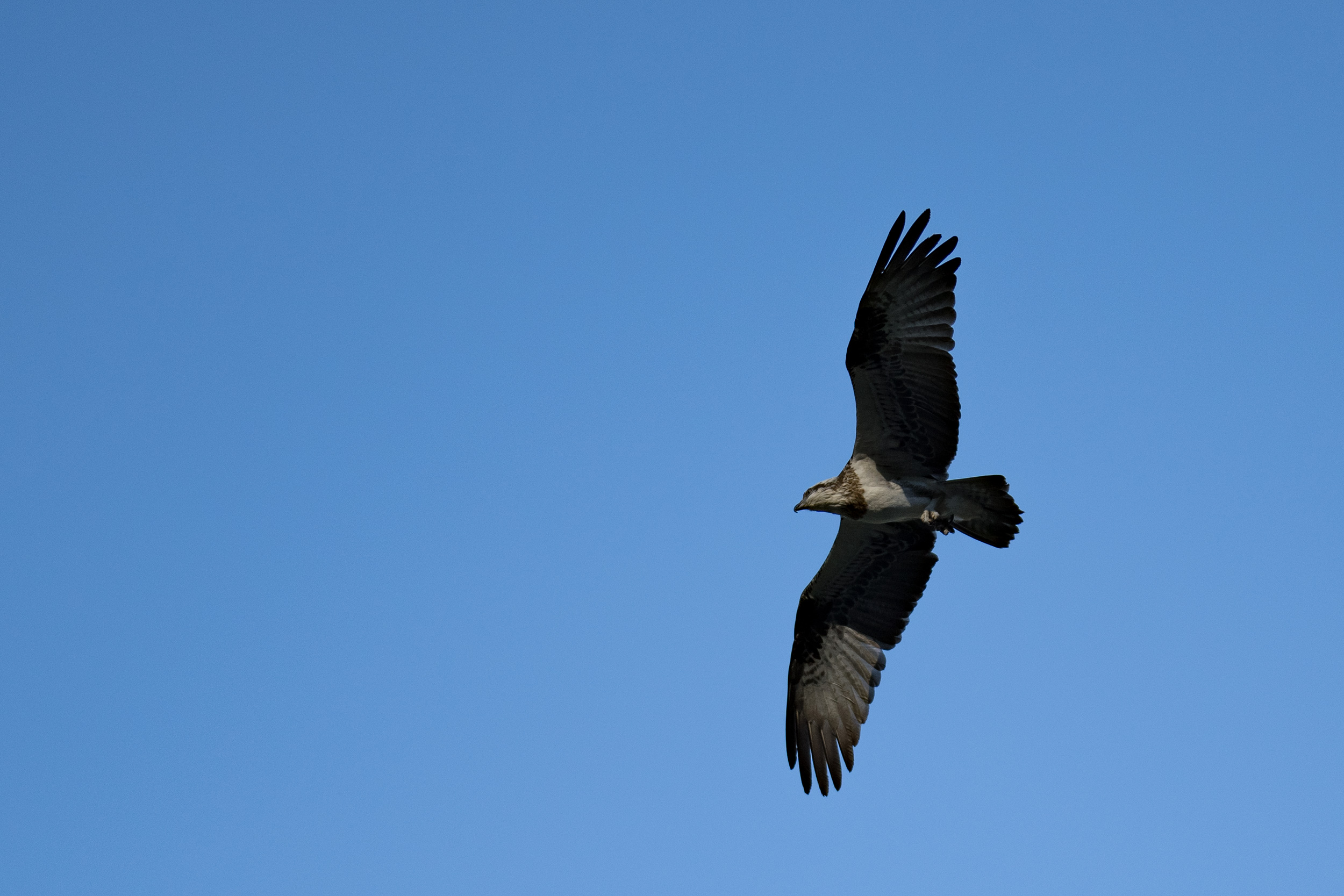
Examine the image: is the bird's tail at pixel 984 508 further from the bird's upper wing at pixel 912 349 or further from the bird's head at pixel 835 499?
the bird's head at pixel 835 499

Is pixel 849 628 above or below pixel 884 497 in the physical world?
below

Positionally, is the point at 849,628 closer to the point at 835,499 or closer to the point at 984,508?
the point at 835,499

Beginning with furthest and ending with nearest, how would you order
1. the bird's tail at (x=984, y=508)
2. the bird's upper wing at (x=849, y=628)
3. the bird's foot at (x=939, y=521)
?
the bird's upper wing at (x=849, y=628), the bird's foot at (x=939, y=521), the bird's tail at (x=984, y=508)

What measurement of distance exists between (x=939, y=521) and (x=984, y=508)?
1.62ft

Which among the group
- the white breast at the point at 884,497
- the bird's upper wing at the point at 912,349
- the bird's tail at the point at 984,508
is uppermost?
the bird's upper wing at the point at 912,349

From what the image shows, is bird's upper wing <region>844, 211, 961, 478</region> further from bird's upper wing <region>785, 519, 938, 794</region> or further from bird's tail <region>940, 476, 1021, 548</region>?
bird's upper wing <region>785, 519, 938, 794</region>

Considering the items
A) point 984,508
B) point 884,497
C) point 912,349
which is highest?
point 912,349

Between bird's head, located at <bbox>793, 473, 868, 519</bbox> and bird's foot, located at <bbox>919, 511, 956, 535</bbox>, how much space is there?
0.59m

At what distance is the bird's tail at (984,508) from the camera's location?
1059cm

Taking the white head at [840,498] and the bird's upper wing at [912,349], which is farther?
the white head at [840,498]

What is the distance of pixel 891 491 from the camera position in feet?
36.6

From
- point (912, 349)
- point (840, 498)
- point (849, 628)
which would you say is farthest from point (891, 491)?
point (849, 628)

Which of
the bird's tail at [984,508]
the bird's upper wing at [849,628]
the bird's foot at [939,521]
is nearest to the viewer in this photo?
the bird's tail at [984,508]

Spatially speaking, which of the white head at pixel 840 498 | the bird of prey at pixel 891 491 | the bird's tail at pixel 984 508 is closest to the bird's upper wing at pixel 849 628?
the bird of prey at pixel 891 491
